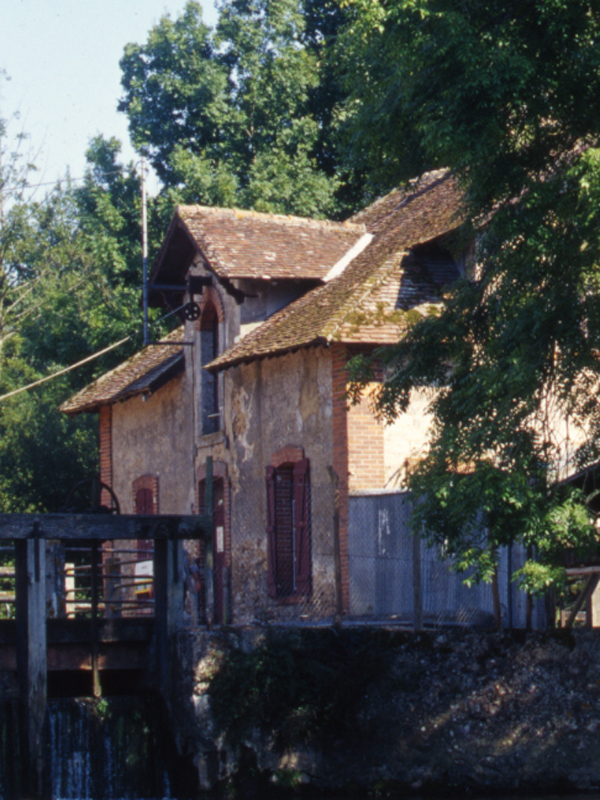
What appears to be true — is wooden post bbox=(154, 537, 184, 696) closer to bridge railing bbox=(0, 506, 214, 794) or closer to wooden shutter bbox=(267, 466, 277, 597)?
bridge railing bbox=(0, 506, 214, 794)

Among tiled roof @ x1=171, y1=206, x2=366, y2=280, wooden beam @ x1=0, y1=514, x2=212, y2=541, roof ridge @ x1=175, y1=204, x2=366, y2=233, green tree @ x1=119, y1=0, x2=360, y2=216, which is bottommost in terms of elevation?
wooden beam @ x1=0, y1=514, x2=212, y2=541

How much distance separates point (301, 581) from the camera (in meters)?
16.7

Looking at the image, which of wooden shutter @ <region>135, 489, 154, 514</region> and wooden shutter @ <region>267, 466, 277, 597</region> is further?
wooden shutter @ <region>135, 489, 154, 514</region>

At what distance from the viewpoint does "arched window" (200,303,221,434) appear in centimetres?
2031

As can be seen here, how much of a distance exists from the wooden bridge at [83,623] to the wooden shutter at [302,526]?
12.8 ft

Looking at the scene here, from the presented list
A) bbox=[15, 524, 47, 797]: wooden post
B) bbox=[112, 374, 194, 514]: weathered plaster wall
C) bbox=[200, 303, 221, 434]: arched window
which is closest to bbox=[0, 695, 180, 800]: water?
bbox=[15, 524, 47, 797]: wooden post

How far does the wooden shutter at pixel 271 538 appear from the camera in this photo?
17266 mm

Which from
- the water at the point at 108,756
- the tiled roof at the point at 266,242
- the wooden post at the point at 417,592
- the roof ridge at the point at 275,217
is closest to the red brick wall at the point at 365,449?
the wooden post at the point at 417,592

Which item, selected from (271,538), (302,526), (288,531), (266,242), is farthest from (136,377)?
(302,526)

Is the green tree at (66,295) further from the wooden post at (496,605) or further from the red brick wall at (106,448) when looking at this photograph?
the wooden post at (496,605)

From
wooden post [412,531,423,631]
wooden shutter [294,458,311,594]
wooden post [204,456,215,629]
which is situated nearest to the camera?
wooden post [204,456,215,629]

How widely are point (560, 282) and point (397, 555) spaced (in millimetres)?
4600

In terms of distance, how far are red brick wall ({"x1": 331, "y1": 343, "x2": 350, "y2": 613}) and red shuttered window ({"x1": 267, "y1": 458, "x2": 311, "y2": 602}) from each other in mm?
762

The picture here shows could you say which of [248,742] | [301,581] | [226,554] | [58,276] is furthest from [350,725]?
[58,276]
